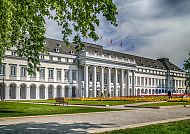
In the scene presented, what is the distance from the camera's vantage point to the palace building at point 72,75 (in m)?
65.8

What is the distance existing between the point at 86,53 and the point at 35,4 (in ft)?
216

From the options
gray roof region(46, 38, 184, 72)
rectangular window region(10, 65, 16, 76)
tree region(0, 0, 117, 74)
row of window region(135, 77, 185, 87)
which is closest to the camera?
tree region(0, 0, 117, 74)

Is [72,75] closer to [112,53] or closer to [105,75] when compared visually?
[105,75]

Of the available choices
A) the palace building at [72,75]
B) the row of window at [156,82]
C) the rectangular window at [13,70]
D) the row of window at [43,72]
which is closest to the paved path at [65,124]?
the palace building at [72,75]

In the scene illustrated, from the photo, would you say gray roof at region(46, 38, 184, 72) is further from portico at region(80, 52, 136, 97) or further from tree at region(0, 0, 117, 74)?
tree at region(0, 0, 117, 74)

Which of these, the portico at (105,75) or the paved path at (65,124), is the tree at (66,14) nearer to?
the paved path at (65,124)

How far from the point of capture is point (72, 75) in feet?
262

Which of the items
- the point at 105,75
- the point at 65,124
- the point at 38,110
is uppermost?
the point at 105,75

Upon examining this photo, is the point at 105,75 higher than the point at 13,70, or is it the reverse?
the point at 13,70

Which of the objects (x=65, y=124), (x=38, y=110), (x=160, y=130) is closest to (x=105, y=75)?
(x=38, y=110)

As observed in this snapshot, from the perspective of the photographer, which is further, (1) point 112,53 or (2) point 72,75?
A: (1) point 112,53

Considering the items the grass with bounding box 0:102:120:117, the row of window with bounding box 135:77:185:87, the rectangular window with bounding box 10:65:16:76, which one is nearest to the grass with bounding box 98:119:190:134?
the grass with bounding box 0:102:120:117

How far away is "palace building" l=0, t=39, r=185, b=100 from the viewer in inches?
2591

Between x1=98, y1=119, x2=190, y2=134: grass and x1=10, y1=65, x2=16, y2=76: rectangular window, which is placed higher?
x1=10, y1=65, x2=16, y2=76: rectangular window
